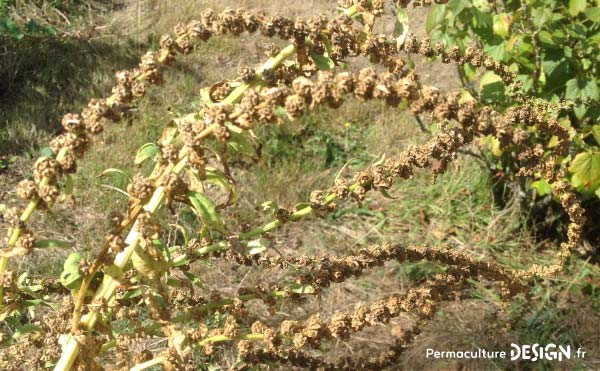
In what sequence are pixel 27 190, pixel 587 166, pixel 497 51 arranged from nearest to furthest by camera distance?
pixel 27 190 < pixel 587 166 < pixel 497 51

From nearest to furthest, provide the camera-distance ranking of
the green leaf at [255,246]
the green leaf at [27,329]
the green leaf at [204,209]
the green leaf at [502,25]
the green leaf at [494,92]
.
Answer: the green leaf at [204,209] → the green leaf at [255,246] → the green leaf at [27,329] → the green leaf at [494,92] → the green leaf at [502,25]

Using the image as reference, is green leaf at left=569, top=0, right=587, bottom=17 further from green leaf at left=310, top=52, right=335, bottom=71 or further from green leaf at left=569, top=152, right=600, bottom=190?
green leaf at left=310, top=52, right=335, bottom=71

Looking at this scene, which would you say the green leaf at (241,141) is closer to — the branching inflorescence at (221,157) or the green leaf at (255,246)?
the branching inflorescence at (221,157)

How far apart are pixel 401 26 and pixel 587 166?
52.4 inches

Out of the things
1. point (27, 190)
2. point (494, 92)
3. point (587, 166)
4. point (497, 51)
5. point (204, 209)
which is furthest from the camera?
point (497, 51)

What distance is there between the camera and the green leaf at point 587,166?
210 cm

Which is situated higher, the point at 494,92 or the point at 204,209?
the point at 204,209

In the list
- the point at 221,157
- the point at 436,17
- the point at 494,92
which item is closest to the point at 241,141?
the point at 221,157

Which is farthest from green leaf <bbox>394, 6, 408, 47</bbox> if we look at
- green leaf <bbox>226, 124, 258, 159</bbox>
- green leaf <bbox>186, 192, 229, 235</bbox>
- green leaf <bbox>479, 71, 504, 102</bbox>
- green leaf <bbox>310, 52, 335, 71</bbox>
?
green leaf <bbox>479, 71, 504, 102</bbox>

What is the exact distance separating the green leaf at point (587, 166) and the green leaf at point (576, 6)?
504 mm

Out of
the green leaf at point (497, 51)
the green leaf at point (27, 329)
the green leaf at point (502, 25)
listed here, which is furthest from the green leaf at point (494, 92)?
the green leaf at point (27, 329)

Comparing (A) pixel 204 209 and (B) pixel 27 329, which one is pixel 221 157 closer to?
(A) pixel 204 209

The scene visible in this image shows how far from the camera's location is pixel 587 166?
2111 mm

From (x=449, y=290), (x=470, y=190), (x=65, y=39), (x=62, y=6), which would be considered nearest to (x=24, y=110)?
(x=65, y=39)
